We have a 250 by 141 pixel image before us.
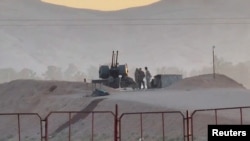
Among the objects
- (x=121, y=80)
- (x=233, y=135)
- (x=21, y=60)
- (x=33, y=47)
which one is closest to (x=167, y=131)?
(x=233, y=135)

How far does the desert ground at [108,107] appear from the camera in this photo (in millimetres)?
27578

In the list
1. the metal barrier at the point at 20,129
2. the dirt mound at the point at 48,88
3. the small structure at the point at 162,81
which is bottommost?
the metal barrier at the point at 20,129

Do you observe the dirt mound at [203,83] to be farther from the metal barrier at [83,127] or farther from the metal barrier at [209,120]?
the metal barrier at [209,120]

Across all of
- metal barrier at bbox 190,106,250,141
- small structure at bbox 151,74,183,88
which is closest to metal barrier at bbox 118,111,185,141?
metal barrier at bbox 190,106,250,141

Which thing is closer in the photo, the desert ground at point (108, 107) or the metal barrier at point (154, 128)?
the metal barrier at point (154, 128)

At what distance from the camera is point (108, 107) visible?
3412cm

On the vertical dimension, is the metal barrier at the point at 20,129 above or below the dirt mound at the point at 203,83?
below

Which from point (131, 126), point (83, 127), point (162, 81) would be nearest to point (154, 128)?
point (131, 126)

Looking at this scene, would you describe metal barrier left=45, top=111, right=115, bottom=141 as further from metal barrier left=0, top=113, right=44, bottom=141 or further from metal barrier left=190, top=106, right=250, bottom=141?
metal barrier left=190, top=106, right=250, bottom=141

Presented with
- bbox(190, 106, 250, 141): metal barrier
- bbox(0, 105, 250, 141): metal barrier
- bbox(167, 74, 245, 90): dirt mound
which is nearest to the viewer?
bbox(190, 106, 250, 141): metal barrier

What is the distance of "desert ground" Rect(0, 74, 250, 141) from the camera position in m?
27.6

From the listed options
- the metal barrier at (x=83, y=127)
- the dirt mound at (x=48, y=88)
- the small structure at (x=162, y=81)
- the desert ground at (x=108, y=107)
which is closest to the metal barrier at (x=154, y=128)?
the desert ground at (x=108, y=107)

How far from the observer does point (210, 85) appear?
151ft

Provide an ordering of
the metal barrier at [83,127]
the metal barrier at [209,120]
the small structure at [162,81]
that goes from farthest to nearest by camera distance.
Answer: the small structure at [162,81] < the metal barrier at [83,127] < the metal barrier at [209,120]
